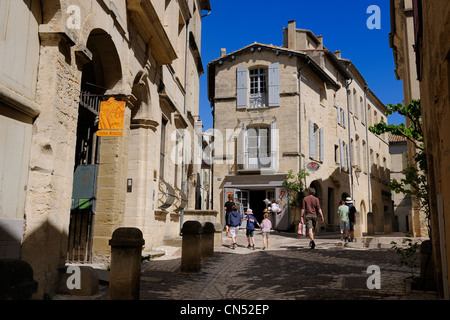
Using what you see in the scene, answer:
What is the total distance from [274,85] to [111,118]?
13.8m

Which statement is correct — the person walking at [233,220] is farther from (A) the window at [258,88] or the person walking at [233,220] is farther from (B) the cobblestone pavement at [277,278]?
(A) the window at [258,88]

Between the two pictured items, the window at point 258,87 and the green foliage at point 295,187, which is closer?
the green foliage at point 295,187

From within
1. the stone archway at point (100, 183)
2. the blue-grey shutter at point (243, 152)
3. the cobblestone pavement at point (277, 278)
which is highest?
the blue-grey shutter at point (243, 152)

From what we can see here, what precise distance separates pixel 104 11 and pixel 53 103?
8.09 feet

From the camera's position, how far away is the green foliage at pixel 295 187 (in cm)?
1830

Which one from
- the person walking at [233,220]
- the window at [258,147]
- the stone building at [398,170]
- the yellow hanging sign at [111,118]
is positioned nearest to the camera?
the yellow hanging sign at [111,118]

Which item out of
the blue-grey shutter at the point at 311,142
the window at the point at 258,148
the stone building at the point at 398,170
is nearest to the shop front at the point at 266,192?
the window at the point at 258,148

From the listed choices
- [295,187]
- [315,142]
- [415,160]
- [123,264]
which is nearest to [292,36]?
[315,142]

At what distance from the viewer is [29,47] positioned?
486cm

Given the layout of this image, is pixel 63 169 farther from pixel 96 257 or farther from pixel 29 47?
pixel 96 257

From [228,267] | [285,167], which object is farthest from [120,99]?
[285,167]

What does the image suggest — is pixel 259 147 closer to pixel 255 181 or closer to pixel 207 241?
pixel 255 181

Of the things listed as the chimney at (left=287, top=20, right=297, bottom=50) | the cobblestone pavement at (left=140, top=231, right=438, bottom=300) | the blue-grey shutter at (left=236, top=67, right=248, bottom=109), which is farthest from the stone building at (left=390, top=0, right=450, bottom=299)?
the chimney at (left=287, top=20, right=297, bottom=50)

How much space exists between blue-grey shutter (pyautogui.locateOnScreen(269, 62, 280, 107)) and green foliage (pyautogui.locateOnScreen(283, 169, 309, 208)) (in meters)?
3.61
